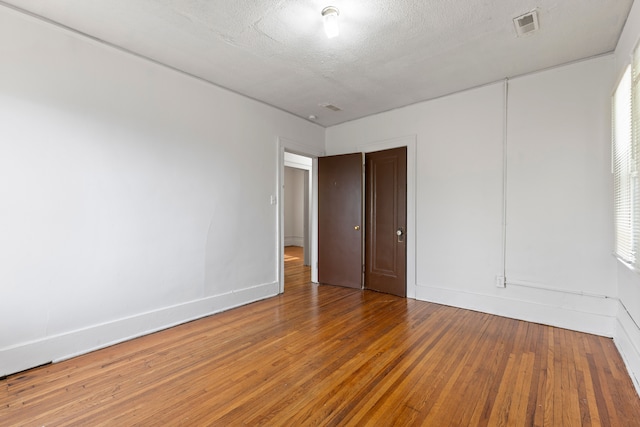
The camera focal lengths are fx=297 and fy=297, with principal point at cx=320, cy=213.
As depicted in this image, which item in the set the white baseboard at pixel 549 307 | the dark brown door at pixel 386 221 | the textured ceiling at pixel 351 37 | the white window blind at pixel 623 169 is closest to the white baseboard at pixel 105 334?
the dark brown door at pixel 386 221

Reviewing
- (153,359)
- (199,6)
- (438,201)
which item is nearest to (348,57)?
(199,6)

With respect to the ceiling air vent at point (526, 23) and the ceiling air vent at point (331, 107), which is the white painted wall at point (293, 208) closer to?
the ceiling air vent at point (331, 107)

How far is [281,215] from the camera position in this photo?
436 cm

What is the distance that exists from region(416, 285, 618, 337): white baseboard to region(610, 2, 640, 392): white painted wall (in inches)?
6.9

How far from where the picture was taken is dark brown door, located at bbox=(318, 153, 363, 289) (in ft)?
15.3

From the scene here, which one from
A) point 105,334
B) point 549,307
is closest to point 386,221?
point 549,307

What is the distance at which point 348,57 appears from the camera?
2932 millimetres

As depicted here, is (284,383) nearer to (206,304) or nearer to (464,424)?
(464,424)

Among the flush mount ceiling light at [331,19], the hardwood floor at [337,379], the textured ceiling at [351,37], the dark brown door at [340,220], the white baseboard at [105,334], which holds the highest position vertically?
the textured ceiling at [351,37]

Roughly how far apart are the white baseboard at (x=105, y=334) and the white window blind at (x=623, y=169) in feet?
12.5

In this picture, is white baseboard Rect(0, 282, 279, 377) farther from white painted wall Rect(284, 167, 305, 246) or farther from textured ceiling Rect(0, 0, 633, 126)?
white painted wall Rect(284, 167, 305, 246)

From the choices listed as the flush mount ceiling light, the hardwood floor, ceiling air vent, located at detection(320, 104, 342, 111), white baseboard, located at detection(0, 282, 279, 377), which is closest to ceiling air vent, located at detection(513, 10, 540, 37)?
the flush mount ceiling light

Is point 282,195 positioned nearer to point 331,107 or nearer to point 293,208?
point 331,107

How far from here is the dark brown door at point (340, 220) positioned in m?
4.67
